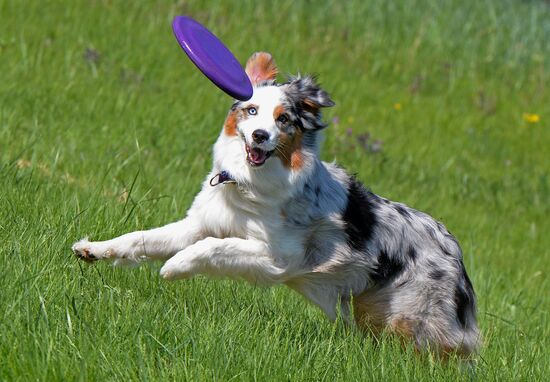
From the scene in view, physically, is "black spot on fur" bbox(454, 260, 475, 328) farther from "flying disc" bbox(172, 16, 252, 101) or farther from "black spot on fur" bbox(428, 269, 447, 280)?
"flying disc" bbox(172, 16, 252, 101)

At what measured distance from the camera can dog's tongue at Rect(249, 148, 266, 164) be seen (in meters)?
4.84

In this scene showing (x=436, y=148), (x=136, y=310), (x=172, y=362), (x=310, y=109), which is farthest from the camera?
(x=436, y=148)

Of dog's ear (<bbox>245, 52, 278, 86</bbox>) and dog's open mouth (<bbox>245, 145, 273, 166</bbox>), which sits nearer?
dog's open mouth (<bbox>245, 145, 273, 166</bbox>)

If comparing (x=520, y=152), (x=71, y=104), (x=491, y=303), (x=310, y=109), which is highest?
(x=310, y=109)

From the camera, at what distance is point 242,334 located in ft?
14.5

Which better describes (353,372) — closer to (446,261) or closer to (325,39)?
(446,261)

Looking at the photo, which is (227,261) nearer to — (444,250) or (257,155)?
(257,155)

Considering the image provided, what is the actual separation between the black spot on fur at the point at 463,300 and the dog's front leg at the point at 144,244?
4.36ft

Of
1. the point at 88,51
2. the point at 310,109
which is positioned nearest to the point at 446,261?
the point at 310,109

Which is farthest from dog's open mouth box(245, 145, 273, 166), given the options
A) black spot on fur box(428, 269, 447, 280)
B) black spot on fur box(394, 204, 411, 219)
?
black spot on fur box(428, 269, 447, 280)

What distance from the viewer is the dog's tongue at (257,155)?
4.84 meters

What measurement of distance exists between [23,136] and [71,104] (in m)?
1.26

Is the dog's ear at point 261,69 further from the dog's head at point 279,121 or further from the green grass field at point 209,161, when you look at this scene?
the green grass field at point 209,161

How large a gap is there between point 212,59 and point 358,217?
107 centimetres
